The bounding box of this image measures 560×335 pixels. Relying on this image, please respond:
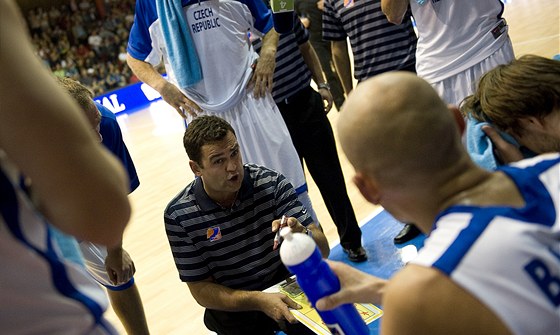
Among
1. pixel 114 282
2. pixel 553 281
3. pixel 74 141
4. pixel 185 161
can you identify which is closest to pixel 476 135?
pixel 553 281

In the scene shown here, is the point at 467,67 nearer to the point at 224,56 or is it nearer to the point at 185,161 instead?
the point at 224,56

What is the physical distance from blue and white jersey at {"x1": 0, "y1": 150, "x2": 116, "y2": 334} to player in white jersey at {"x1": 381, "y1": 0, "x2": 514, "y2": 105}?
7.21 ft

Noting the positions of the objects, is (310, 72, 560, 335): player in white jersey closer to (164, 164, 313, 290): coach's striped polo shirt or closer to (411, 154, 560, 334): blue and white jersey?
(411, 154, 560, 334): blue and white jersey

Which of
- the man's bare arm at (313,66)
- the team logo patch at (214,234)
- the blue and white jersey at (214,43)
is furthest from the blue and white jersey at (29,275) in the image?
the man's bare arm at (313,66)

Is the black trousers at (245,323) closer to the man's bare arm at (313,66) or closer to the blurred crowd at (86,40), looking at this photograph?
the man's bare arm at (313,66)

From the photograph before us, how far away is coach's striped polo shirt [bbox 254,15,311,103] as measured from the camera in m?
3.32

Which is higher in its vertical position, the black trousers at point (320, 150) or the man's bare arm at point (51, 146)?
the man's bare arm at point (51, 146)

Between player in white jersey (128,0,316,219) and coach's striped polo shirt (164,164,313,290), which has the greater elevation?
player in white jersey (128,0,316,219)

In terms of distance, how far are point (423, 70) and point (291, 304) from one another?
1393 millimetres

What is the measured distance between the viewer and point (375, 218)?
3980mm

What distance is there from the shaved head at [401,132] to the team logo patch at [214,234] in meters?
1.37

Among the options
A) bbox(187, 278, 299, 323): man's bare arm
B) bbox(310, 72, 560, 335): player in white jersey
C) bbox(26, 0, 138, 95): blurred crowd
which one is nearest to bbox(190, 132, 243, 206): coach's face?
bbox(187, 278, 299, 323): man's bare arm

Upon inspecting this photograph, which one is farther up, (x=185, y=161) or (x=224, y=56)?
(x=224, y=56)

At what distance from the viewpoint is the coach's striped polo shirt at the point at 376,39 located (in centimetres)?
343
